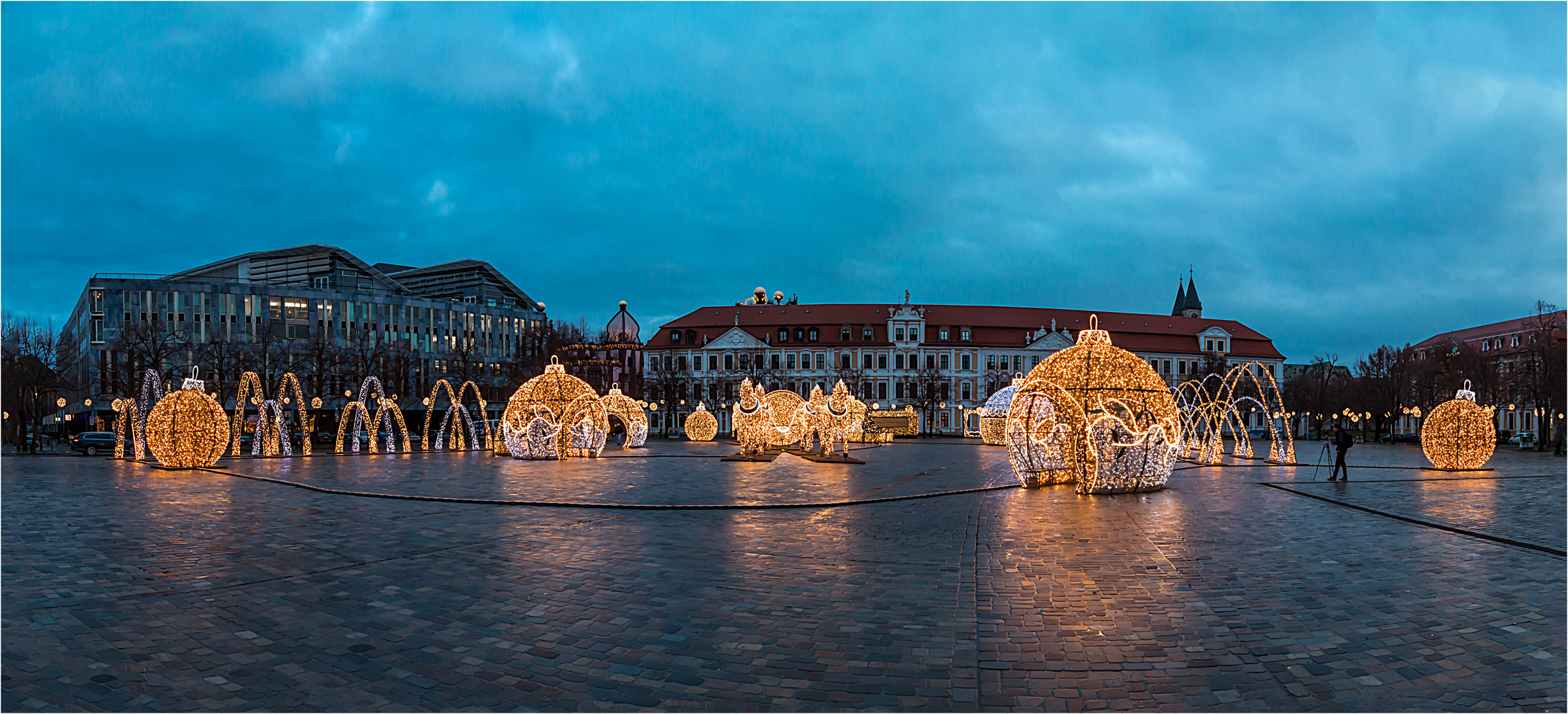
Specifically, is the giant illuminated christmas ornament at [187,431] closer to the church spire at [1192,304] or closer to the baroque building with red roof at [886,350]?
the baroque building with red roof at [886,350]

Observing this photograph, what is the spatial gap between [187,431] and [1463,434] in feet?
123

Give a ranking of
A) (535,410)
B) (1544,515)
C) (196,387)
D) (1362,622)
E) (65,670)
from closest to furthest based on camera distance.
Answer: (65,670)
(1362,622)
(1544,515)
(196,387)
(535,410)

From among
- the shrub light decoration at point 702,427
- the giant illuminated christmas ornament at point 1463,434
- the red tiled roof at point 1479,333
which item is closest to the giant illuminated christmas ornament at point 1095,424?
the giant illuminated christmas ornament at point 1463,434

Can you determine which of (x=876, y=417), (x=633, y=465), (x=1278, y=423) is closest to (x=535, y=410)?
(x=633, y=465)

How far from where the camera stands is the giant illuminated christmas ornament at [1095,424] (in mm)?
18594

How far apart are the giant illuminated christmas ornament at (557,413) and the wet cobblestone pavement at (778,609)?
47.9 feet

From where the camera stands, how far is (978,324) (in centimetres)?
8438

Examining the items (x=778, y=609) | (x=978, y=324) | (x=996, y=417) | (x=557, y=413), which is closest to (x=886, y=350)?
(x=978, y=324)

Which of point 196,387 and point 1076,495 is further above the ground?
point 196,387

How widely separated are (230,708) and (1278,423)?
10030 centimetres

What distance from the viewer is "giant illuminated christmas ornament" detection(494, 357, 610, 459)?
98.8ft

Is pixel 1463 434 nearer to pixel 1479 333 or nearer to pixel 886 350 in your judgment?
pixel 886 350

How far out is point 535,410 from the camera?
3012 centimetres

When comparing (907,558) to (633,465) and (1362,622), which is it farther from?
(633,465)
